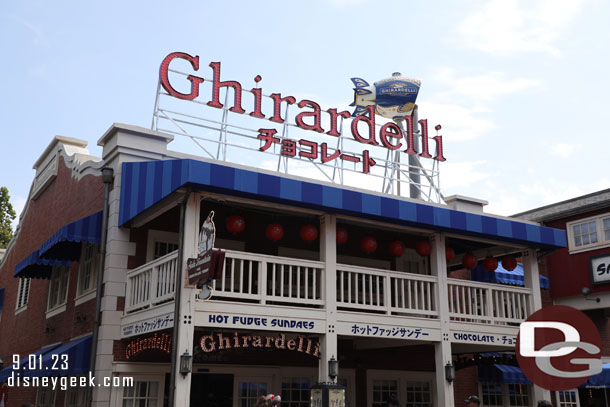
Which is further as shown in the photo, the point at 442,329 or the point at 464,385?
the point at 464,385

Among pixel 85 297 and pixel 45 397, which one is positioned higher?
pixel 85 297

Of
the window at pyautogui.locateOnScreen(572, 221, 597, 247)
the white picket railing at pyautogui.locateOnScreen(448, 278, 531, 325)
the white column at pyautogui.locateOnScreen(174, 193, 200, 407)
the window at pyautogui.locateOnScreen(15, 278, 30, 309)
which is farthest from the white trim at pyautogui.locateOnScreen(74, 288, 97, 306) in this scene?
the window at pyautogui.locateOnScreen(572, 221, 597, 247)

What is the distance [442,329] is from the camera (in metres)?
14.3

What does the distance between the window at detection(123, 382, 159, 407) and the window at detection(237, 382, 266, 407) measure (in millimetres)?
2224

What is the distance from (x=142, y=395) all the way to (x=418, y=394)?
8337 millimetres

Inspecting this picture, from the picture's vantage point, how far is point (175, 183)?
11.4 m

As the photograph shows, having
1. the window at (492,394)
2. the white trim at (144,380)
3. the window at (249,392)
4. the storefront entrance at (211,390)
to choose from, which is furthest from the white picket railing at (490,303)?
the white trim at (144,380)

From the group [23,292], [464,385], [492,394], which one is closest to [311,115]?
[464,385]

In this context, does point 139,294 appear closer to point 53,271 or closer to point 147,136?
point 147,136

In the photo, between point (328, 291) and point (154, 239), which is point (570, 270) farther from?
point (154, 239)

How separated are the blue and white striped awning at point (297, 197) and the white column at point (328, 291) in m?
0.45

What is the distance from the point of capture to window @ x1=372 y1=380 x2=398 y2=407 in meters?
17.4

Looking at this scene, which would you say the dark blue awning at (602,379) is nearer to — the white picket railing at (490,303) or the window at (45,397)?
the white picket railing at (490,303)

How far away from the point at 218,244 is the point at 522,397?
12320 millimetres
